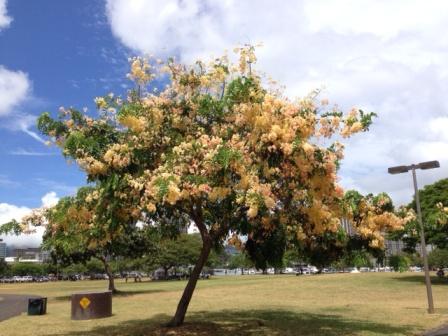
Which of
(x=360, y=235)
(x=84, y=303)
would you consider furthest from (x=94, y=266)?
(x=360, y=235)

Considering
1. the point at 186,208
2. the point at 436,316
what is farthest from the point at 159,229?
the point at 436,316

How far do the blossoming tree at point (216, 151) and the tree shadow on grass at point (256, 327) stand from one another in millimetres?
3581

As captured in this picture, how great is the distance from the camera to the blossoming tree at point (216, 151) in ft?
36.3

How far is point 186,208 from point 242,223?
1.78 m

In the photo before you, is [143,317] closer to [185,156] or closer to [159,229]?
[159,229]


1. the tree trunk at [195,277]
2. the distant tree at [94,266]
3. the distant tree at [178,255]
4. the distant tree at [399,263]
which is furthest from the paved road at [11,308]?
the distant tree at [94,266]

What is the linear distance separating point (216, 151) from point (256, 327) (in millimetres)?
8601

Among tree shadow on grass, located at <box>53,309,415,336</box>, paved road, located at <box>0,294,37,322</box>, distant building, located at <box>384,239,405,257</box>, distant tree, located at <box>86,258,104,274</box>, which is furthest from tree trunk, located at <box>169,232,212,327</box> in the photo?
distant tree, located at <box>86,258,104,274</box>

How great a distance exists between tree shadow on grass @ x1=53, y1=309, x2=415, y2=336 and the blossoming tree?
3.58 meters

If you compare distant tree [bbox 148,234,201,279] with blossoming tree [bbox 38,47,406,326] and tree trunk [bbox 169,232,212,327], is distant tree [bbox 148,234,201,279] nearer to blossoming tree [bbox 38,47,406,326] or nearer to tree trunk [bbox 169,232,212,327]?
tree trunk [bbox 169,232,212,327]

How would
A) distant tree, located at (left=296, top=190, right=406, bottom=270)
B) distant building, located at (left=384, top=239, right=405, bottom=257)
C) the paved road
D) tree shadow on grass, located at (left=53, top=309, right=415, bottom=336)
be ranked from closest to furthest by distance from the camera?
distant tree, located at (left=296, top=190, right=406, bottom=270) < distant building, located at (left=384, top=239, right=405, bottom=257) < tree shadow on grass, located at (left=53, top=309, right=415, bottom=336) < the paved road

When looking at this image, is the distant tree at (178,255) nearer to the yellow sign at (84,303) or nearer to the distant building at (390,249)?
the distant building at (390,249)

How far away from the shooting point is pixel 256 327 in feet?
56.5

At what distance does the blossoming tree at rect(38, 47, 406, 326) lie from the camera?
1108 cm
